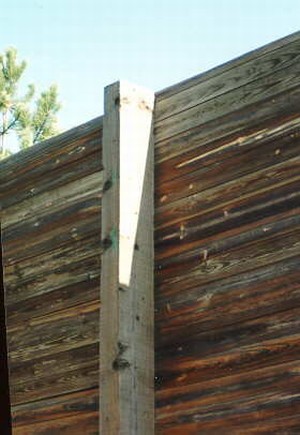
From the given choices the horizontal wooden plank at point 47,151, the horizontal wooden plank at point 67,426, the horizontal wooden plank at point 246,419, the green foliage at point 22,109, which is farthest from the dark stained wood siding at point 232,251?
the green foliage at point 22,109

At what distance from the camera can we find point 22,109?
630 inches

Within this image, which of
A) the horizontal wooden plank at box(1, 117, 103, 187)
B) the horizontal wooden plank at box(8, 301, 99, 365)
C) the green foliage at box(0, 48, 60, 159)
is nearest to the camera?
the horizontal wooden plank at box(8, 301, 99, 365)

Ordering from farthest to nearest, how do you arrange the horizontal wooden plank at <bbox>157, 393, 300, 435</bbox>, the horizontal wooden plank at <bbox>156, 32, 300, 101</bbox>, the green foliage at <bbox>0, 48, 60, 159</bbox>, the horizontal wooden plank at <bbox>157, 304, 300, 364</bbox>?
the green foliage at <bbox>0, 48, 60, 159</bbox>, the horizontal wooden plank at <bbox>156, 32, 300, 101</bbox>, the horizontal wooden plank at <bbox>157, 304, 300, 364</bbox>, the horizontal wooden plank at <bbox>157, 393, 300, 435</bbox>

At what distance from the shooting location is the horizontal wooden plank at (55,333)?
10.9 feet

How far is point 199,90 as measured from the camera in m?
3.31

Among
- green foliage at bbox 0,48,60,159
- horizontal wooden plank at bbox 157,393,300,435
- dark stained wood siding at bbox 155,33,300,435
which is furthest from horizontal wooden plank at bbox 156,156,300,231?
green foliage at bbox 0,48,60,159

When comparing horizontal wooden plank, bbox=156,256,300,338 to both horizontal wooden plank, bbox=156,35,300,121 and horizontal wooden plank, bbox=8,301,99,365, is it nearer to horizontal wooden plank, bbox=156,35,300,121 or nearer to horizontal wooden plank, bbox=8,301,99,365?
horizontal wooden plank, bbox=8,301,99,365

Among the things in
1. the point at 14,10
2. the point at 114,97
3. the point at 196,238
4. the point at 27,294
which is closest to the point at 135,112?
the point at 114,97

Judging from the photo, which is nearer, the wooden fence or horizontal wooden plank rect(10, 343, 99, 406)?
the wooden fence

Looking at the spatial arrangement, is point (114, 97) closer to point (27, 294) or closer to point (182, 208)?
point (182, 208)

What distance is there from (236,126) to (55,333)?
107 centimetres

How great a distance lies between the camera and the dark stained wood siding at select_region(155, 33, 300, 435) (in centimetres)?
275

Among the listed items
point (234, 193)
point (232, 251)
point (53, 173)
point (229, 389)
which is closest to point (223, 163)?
point (234, 193)

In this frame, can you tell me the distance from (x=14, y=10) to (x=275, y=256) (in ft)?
29.1
